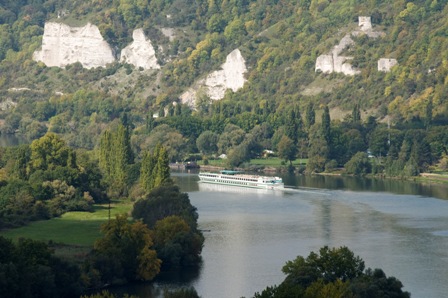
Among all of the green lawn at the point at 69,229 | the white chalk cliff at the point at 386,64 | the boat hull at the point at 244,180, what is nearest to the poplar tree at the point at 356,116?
the white chalk cliff at the point at 386,64

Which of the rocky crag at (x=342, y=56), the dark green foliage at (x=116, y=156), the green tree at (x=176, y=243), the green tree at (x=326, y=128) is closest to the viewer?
the green tree at (x=176, y=243)

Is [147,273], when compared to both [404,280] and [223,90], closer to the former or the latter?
[404,280]

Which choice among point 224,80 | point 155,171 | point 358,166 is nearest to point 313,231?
point 155,171

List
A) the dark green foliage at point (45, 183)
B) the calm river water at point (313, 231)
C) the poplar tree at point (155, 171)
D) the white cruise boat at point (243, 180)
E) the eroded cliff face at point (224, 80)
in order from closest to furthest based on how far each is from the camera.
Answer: the calm river water at point (313, 231) < the dark green foliage at point (45, 183) < the poplar tree at point (155, 171) < the white cruise boat at point (243, 180) < the eroded cliff face at point (224, 80)

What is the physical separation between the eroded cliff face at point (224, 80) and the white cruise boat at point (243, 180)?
205 feet

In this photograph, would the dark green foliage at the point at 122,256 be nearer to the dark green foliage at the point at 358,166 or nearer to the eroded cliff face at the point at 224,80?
the dark green foliage at the point at 358,166

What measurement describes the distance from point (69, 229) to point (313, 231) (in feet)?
50.9

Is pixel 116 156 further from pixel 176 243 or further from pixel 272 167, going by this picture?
pixel 176 243

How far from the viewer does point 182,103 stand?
7485 inches

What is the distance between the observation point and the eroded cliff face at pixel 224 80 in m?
192

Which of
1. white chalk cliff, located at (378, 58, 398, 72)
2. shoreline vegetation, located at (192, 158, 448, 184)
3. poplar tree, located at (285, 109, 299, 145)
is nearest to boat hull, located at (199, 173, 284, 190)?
shoreline vegetation, located at (192, 158, 448, 184)

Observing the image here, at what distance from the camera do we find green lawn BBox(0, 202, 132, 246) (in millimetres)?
78744

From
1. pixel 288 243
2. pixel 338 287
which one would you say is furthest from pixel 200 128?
pixel 338 287

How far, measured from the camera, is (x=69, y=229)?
82938 mm
